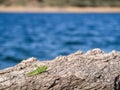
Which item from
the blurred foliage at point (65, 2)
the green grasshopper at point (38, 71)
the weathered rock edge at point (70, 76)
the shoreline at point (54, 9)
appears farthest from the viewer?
the shoreline at point (54, 9)

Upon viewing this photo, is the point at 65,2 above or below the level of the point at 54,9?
below

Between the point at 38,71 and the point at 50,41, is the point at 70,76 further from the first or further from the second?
the point at 50,41

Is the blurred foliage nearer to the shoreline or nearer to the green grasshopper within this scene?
the shoreline

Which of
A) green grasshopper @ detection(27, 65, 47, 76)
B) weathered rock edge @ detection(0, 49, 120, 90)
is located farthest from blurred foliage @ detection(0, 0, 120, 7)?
green grasshopper @ detection(27, 65, 47, 76)

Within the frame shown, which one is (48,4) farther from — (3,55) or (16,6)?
(3,55)

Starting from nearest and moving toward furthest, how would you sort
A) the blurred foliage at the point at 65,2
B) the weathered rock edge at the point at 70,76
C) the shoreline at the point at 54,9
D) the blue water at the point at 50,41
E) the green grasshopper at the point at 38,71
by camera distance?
the weathered rock edge at the point at 70,76 → the green grasshopper at the point at 38,71 → the blue water at the point at 50,41 → the blurred foliage at the point at 65,2 → the shoreline at the point at 54,9

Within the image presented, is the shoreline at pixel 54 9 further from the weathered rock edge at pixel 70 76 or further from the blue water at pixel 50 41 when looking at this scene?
the weathered rock edge at pixel 70 76

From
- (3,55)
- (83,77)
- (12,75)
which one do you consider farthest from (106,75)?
(3,55)

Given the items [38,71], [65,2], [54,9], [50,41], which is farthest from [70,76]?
[54,9]

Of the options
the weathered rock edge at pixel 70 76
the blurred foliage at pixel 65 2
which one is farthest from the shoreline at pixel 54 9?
the weathered rock edge at pixel 70 76
